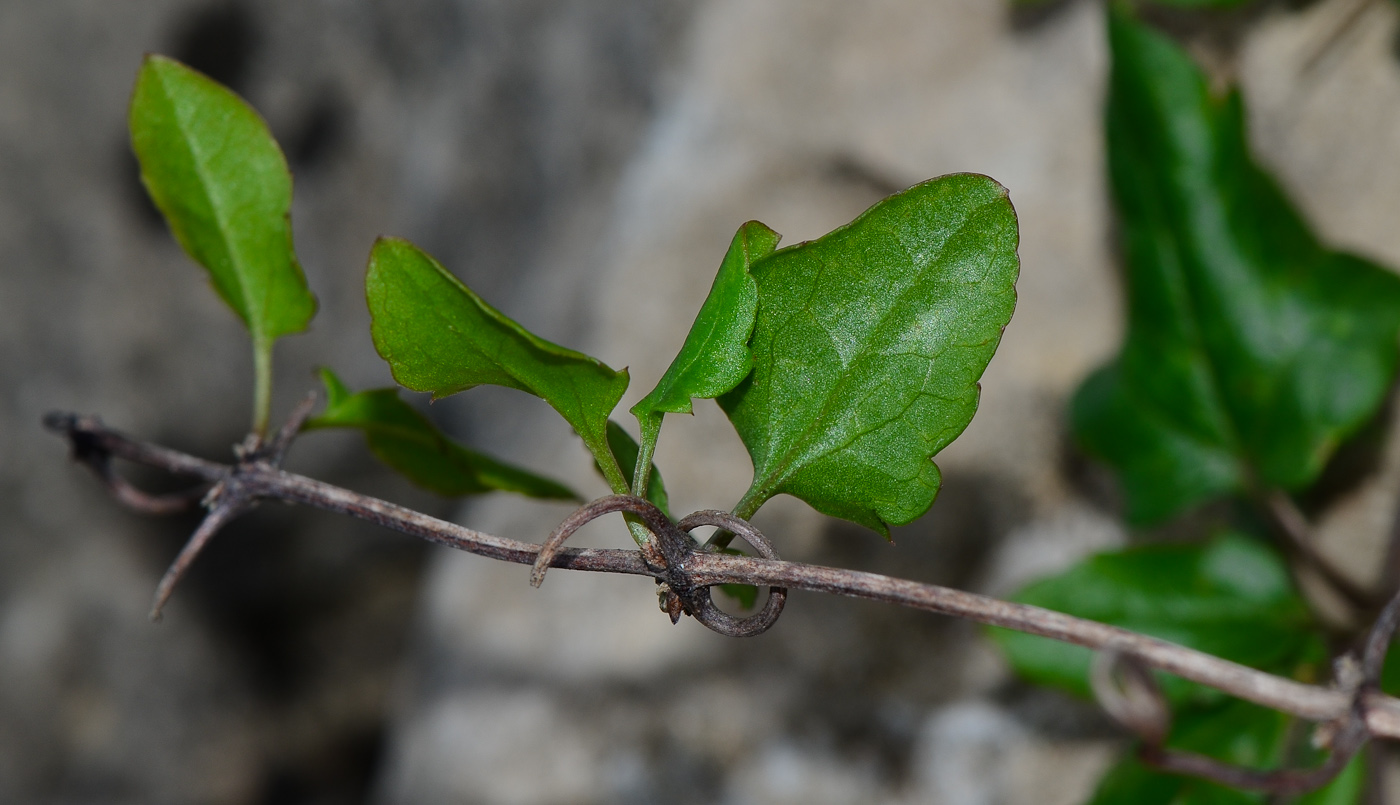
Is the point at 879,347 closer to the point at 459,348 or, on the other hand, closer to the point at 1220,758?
the point at 459,348

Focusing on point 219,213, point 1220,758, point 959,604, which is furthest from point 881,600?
point 1220,758

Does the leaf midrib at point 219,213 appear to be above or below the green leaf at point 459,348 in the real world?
above

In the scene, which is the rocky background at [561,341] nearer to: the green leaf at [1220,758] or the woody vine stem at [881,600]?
the green leaf at [1220,758]

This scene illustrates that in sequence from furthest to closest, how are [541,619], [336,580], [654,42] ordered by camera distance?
1. [336,580]
2. [654,42]
3. [541,619]

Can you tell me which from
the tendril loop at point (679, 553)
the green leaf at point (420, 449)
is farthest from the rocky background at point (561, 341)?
the tendril loop at point (679, 553)

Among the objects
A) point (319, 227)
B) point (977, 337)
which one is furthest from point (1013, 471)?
point (319, 227)

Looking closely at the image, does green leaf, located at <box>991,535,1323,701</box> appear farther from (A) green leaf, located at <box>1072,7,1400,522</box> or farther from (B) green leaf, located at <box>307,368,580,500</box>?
(B) green leaf, located at <box>307,368,580,500</box>

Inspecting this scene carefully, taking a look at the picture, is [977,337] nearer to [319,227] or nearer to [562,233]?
[562,233]
